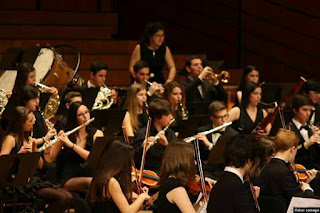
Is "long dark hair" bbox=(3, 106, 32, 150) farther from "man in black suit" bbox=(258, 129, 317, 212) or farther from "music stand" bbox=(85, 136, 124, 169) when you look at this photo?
"man in black suit" bbox=(258, 129, 317, 212)

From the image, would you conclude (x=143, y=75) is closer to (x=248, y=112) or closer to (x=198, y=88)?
(x=198, y=88)

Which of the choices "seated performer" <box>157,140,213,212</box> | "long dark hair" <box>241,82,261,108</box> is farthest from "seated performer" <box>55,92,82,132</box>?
"seated performer" <box>157,140,213,212</box>

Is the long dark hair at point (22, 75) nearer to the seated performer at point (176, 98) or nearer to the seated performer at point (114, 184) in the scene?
the seated performer at point (176, 98)

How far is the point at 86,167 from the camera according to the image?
5449mm

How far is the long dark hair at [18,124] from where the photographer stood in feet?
17.2

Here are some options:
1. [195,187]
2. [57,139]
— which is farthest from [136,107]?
[195,187]

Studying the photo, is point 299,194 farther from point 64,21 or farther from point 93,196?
point 64,21

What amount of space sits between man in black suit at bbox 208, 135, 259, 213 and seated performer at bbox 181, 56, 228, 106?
3.00 meters

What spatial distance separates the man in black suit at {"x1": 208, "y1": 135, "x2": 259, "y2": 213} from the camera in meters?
3.94

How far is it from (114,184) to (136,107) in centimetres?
226

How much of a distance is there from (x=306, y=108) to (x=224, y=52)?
3.03 meters

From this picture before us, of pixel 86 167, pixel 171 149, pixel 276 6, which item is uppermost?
pixel 276 6

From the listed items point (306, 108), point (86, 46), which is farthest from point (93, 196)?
point (86, 46)

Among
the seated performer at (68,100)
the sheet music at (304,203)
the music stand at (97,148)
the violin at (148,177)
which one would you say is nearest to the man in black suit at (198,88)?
the seated performer at (68,100)
